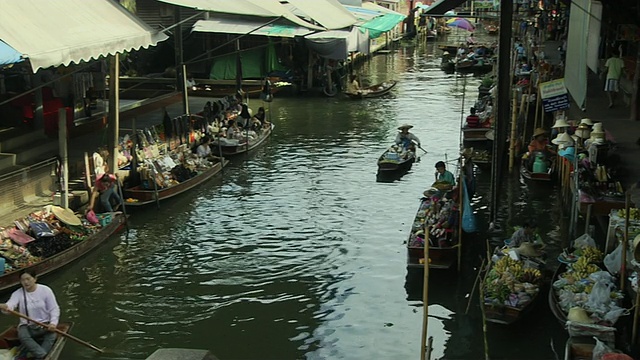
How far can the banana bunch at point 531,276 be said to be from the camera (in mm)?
11484

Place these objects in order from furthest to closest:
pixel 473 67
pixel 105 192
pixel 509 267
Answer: pixel 473 67, pixel 105 192, pixel 509 267

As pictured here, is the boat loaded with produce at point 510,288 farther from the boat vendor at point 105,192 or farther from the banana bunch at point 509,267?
the boat vendor at point 105,192

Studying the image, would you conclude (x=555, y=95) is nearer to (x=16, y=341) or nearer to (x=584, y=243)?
(x=584, y=243)

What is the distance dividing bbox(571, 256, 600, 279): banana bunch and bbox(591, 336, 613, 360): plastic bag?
2315 millimetres

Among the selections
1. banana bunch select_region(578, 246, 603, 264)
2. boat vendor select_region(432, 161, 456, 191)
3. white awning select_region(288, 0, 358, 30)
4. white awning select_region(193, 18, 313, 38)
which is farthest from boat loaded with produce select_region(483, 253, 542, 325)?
white awning select_region(288, 0, 358, 30)

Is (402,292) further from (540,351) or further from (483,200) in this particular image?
(483,200)

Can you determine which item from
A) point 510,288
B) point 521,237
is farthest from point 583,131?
point 510,288

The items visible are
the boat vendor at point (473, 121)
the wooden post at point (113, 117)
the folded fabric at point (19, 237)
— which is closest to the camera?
the folded fabric at point (19, 237)

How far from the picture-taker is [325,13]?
31.6 m

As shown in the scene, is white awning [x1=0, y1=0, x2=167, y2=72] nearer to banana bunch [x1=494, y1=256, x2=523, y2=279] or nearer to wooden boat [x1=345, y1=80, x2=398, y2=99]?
banana bunch [x1=494, y1=256, x2=523, y2=279]

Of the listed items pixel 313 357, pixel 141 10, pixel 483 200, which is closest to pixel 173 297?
pixel 313 357

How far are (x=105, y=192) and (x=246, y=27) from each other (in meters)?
13.4

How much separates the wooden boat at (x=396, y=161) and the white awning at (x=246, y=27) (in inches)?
336

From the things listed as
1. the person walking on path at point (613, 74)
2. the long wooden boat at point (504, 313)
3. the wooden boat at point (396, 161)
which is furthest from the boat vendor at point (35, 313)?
the person walking on path at point (613, 74)
